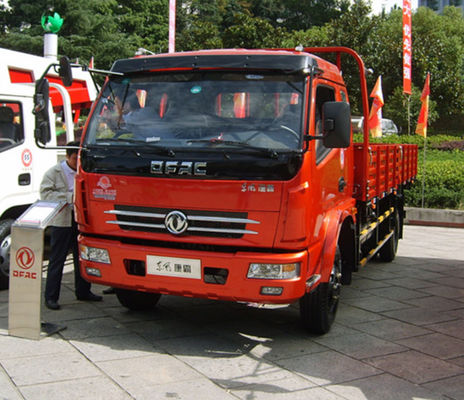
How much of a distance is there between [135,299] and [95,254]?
1091 millimetres

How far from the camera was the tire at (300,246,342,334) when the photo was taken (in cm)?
535

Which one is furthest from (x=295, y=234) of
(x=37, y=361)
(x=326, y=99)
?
(x=37, y=361)

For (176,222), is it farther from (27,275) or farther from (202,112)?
(27,275)

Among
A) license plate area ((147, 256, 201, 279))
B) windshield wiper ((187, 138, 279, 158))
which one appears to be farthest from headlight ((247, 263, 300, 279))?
windshield wiper ((187, 138, 279, 158))

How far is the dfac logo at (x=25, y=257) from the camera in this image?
5289mm

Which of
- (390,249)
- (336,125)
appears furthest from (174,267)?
(390,249)

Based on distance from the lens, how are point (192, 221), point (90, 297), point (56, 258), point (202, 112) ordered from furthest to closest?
point (90, 297) < point (56, 258) < point (202, 112) < point (192, 221)

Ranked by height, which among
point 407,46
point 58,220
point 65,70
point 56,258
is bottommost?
point 56,258

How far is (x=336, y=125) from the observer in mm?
4926

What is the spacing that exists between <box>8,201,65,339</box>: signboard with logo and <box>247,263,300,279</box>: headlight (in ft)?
5.97

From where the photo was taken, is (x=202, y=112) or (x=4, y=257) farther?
(x=4, y=257)

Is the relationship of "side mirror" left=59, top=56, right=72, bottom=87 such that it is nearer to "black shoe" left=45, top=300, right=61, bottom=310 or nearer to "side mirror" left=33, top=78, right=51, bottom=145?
"side mirror" left=33, top=78, right=51, bottom=145

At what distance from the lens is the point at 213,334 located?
219 inches

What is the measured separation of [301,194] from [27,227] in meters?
2.33
